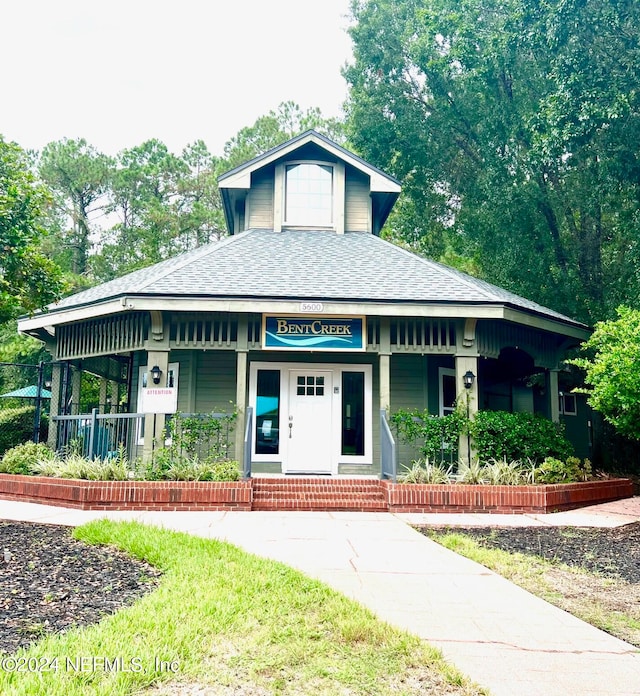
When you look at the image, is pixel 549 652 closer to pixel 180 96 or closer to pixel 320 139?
pixel 320 139

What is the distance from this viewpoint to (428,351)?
33.9ft

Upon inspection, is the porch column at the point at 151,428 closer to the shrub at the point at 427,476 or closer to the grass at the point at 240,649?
the shrub at the point at 427,476

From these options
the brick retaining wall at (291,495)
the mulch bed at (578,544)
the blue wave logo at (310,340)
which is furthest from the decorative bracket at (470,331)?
the mulch bed at (578,544)

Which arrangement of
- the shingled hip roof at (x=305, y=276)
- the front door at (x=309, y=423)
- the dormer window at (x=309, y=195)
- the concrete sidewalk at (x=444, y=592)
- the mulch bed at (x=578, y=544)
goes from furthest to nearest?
the dormer window at (x=309, y=195), the front door at (x=309, y=423), the shingled hip roof at (x=305, y=276), the mulch bed at (x=578, y=544), the concrete sidewalk at (x=444, y=592)

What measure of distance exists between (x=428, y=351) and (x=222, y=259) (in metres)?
4.49

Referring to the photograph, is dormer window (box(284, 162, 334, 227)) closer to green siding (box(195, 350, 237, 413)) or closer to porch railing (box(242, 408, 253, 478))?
green siding (box(195, 350, 237, 413))

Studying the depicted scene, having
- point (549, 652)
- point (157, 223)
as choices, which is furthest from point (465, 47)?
point (157, 223)

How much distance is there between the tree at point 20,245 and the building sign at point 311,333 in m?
3.48

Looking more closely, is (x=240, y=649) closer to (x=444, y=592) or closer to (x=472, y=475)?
(x=444, y=592)

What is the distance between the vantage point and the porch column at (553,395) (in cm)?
1140

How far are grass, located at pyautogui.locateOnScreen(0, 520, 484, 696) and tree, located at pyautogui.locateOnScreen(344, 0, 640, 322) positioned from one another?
37.4 feet

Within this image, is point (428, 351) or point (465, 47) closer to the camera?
point (428, 351)

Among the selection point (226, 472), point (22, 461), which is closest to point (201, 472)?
point (226, 472)

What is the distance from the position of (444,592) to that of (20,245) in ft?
21.6
